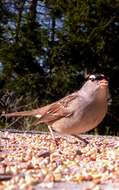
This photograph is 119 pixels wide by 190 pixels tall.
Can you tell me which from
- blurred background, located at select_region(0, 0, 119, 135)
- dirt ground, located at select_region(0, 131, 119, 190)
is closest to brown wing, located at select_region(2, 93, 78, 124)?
dirt ground, located at select_region(0, 131, 119, 190)

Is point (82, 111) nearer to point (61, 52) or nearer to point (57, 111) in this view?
point (57, 111)

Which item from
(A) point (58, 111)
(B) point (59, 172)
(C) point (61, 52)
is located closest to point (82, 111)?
(A) point (58, 111)

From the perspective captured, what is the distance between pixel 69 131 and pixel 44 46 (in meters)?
8.00

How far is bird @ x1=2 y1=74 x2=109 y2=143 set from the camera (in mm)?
6285

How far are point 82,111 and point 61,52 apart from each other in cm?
805

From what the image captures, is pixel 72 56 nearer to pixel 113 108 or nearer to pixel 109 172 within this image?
pixel 113 108

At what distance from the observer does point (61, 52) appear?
14336 millimetres

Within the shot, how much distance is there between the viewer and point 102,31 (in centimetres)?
1395

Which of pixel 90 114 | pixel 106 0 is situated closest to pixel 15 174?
pixel 90 114

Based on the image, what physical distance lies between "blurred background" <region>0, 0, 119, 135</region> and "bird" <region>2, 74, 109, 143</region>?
6602 millimetres

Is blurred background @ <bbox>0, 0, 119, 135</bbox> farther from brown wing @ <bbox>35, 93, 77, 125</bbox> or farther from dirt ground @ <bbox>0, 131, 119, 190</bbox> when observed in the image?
dirt ground @ <bbox>0, 131, 119, 190</bbox>

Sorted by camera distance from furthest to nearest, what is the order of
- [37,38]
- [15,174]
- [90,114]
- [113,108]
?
[37,38] < [113,108] < [90,114] < [15,174]

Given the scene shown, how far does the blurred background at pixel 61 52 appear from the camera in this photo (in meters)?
13.8

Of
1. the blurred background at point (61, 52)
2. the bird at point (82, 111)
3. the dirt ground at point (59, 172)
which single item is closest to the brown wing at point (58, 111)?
the bird at point (82, 111)
